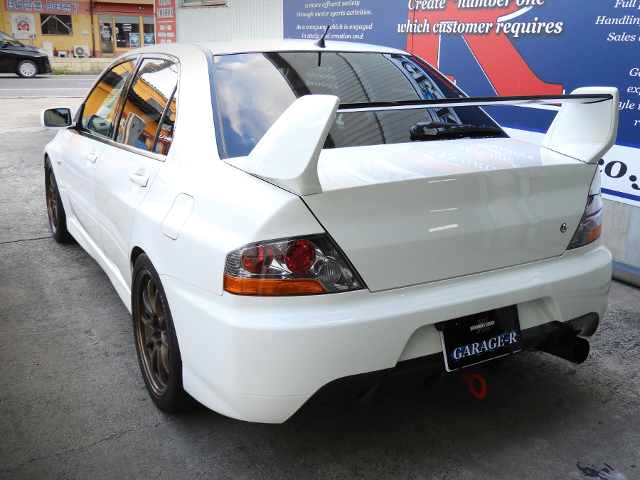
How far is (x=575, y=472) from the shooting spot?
2268mm

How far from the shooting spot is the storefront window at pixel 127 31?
3491 centimetres

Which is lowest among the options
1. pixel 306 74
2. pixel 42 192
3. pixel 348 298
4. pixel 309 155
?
pixel 42 192

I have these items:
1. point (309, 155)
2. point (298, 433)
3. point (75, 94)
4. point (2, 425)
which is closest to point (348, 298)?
point (309, 155)

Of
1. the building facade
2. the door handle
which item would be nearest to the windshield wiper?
the door handle

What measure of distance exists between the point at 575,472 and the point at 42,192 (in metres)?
6.16

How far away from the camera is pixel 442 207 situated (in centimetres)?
205

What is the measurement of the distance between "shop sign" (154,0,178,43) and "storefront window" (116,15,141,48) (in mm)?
25574

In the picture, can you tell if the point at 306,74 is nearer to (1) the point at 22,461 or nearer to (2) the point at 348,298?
(2) the point at 348,298

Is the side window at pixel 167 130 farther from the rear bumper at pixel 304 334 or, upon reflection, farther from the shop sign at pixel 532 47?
the shop sign at pixel 532 47

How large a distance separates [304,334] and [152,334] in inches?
41.9

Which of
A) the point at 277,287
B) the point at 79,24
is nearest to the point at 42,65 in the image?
the point at 79,24

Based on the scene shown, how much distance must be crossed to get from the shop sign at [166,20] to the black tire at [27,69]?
12716mm

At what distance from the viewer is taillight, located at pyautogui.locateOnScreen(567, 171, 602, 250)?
7.88 ft

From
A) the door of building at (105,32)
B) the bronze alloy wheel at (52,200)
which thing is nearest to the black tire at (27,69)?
the door of building at (105,32)
